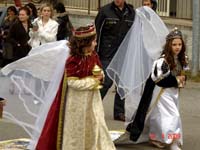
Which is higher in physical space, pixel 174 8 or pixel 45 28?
pixel 45 28

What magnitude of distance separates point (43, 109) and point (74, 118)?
35 centimetres

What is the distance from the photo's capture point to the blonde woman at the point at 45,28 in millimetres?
11472

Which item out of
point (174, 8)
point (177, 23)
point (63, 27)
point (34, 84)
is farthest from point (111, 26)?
point (174, 8)

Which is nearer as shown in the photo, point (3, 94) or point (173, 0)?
point (3, 94)

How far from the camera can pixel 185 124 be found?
10016 mm

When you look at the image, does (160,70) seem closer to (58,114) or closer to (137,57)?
(137,57)

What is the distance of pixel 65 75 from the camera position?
7.35 m

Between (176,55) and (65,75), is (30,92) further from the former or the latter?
(176,55)

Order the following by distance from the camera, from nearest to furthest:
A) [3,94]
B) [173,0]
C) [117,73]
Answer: [3,94]
[117,73]
[173,0]

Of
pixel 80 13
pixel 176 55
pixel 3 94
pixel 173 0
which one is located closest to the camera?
pixel 3 94

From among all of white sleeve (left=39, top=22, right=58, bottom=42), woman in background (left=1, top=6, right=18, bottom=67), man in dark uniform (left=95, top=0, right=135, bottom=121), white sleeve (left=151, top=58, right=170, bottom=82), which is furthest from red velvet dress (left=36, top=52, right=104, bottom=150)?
woman in background (left=1, top=6, right=18, bottom=67)

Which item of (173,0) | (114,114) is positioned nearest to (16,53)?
(114,114)

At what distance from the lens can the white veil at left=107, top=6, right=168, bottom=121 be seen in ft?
28.7

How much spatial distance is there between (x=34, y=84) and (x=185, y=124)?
3.04 meters
